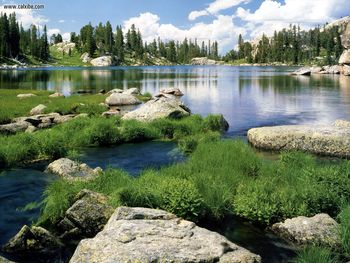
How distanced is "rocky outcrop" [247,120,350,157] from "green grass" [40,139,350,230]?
7.76 m

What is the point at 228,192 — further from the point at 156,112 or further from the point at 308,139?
the point at 156,112

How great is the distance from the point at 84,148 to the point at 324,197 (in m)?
16.3

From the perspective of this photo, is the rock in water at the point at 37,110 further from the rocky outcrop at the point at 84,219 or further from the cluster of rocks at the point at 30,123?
the rocky outcrop at the point at 84,219

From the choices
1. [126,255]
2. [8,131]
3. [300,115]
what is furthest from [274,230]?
[300,115]

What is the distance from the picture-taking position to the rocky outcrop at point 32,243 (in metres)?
11.4

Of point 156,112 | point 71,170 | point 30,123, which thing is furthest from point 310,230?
point 30,123

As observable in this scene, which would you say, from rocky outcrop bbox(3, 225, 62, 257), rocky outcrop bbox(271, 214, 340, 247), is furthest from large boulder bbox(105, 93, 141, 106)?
rocky outcrop bbox(271, 214, 340, 247)

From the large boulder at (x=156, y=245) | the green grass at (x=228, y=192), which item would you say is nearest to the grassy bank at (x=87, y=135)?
the green grass at (x=228, y=192)

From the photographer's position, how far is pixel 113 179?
599 inches

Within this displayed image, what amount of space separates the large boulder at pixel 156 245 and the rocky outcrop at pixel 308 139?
1532 centimetres

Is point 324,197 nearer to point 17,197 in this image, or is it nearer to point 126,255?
point 126,255

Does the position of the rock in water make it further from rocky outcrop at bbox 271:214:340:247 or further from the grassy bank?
rocky outcrop at bbox 271:214:340:247

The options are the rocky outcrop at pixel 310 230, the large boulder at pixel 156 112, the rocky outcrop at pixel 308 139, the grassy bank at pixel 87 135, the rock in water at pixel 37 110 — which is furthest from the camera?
the rock in water at pixel 37 110

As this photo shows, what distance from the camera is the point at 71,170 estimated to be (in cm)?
1814
